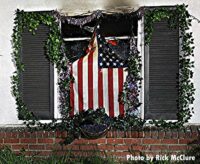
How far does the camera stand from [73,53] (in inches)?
285

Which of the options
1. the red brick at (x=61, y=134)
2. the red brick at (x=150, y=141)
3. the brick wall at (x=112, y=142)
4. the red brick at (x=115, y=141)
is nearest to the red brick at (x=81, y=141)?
the brick wall at (x=112, y=142)

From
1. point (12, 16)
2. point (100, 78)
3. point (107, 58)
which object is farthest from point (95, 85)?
point (12, 16)

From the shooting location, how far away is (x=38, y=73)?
23.7 ft

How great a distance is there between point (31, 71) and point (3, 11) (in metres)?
1.17

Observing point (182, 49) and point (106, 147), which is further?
point (106, 147)

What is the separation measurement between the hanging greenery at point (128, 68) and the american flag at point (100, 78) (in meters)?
0.14

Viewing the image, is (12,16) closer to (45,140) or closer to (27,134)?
(27,134)

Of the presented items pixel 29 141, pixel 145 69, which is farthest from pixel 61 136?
pixel 145 69

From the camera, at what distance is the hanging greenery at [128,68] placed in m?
6.80

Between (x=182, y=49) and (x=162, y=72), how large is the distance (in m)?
0.50

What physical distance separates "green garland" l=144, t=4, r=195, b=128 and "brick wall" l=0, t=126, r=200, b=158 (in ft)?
0.68

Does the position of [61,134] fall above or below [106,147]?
above

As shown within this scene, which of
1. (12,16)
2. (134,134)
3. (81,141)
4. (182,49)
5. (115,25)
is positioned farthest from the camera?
(12,16)

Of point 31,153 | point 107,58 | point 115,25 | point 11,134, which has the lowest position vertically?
point 31,153
